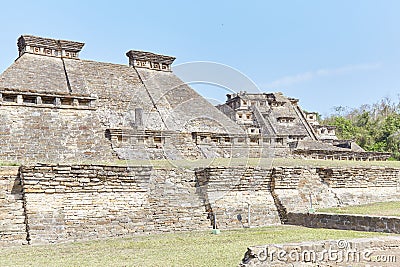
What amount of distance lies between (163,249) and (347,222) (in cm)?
386

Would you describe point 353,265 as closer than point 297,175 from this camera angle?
Yes

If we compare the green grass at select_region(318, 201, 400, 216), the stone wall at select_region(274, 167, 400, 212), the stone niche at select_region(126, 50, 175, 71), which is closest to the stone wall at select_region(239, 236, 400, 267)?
the green grass at select_region(318, 201, 400, 216)

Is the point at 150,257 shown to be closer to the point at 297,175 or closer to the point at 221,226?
the point at 221,226

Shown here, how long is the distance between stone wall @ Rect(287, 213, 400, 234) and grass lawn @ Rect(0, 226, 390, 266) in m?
0.37

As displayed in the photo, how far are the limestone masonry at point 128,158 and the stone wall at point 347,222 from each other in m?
0.62

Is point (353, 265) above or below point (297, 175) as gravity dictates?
below

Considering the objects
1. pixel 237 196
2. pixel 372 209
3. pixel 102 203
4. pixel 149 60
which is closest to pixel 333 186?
pixel 372 209

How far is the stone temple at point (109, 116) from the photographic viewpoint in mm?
11656

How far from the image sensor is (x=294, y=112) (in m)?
27.6

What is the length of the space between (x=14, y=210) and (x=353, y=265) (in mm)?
5611

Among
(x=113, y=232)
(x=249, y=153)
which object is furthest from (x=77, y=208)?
(x=249, y=153)

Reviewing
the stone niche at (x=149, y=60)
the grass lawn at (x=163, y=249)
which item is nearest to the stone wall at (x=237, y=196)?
the grass lawn at (x=163, y=249)

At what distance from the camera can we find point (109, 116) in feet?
49.0

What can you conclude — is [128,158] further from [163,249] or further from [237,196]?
[163,249]
